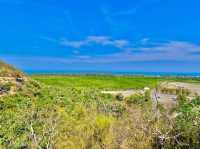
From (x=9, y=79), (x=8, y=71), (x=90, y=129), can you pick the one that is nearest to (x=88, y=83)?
(x=8, y=71)

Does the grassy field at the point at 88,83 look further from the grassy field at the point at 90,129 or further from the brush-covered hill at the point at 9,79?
the grassy field at the point at 90,129

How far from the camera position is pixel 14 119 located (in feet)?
51.3

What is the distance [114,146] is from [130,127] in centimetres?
98

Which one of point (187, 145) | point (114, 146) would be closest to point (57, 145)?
point (114, 146)

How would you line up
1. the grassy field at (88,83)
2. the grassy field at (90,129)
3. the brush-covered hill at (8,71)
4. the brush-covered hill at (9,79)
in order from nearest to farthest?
the grassy field at (90,129), the brush-covered hill at (9,79), the brush-covered hill at (8,71), the grassy field at (88,83)

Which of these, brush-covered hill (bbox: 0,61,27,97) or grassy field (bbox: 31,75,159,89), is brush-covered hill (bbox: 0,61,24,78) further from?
grassy field (bbox: 31,75,159,89)

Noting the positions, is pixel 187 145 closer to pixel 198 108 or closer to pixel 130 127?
pixel 198 108

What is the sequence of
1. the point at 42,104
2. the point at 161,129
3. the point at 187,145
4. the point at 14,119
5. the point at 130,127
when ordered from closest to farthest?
1. the point at 187,145
2. the point at 161,129
3. the point at 130,127
4. the point at 14,119
5. the point at 42,104

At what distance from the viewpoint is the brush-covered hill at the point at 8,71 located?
22.6 meters

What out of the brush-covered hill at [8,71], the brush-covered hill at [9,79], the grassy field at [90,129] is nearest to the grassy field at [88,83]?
the brush-covered hill at [8,71]

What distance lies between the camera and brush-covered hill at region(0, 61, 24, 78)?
22641mm

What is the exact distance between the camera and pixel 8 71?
75.5ft

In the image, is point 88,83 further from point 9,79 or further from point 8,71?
point 9,79

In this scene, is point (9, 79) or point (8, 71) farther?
point (8, 71)
